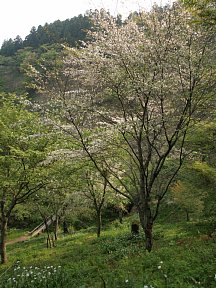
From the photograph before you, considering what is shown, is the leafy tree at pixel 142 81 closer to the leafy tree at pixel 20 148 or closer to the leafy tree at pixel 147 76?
the leafy tree at pixel 147 76

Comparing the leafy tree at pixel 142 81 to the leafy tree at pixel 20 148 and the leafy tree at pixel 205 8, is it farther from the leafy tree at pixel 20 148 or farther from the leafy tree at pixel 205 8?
the leafy tree at pixel 20 148

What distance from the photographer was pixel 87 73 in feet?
30.0

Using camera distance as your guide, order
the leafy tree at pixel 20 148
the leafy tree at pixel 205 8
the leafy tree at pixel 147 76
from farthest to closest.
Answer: the leafy tree at pixel 20 148, the leafy tree at pixel 147 76, the leafy tree at pixel 205 8

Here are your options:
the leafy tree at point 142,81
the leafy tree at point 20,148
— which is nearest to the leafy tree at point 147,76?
the leafy tree at point 142,81

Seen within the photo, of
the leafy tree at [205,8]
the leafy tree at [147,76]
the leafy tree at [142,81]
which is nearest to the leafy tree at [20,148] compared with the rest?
the leafy tree at [142,81]

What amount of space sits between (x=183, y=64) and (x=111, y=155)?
3579 mm

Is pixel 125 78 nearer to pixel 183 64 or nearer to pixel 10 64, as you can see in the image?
pixel 183 64

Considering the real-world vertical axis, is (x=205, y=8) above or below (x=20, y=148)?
above

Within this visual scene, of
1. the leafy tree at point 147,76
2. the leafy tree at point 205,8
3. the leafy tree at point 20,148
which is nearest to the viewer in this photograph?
the leafy tree at point 205,8

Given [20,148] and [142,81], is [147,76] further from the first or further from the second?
[20,148]

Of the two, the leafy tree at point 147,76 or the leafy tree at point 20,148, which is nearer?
the leafy tree at point 147,76

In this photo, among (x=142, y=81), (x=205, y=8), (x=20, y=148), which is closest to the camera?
(x=205, y=8)

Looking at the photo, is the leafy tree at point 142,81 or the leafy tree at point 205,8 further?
the leafy tree at point 142,81

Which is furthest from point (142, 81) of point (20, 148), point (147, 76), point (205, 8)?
point (20, 148)
